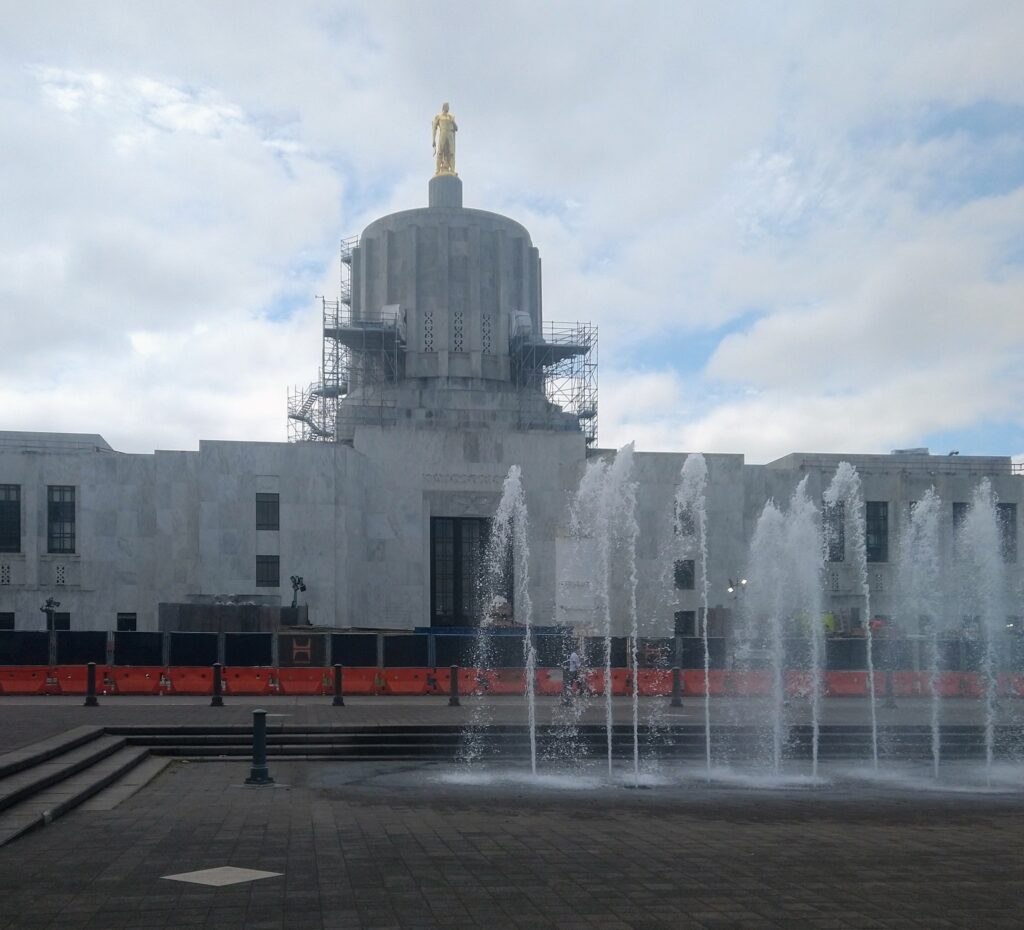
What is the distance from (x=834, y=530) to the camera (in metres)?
52.9

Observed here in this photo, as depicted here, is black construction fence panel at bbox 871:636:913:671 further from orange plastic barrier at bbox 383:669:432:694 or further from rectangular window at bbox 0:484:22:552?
rectangular window at bbox 0:484:22:552

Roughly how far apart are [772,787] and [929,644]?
2160 cm

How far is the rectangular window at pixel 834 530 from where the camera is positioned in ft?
173

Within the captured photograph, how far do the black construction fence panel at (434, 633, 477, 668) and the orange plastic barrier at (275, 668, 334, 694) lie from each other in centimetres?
364

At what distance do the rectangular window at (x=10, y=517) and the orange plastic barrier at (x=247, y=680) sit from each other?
2207 centimetres

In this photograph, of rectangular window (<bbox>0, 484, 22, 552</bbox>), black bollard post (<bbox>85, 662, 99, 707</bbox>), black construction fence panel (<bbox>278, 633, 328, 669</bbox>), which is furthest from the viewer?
rectangular window (<bbox>0, 484, 22, 552</bbox>)

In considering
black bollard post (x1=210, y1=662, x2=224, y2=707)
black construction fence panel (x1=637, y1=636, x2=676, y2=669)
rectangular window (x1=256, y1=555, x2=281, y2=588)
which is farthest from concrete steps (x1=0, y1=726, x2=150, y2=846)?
rectangular window (x1=256, y1=555, x2=281, y2=588)

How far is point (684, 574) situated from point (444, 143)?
2588 centimetres

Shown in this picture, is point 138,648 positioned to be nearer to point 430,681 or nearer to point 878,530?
point 430,681

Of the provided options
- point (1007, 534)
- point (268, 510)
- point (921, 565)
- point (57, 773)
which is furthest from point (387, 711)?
point (1007, 534)

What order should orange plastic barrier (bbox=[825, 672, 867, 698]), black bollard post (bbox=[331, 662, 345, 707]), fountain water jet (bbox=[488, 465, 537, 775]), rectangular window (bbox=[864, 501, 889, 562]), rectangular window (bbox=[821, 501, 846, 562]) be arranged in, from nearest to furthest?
black bollard post (bbox=[331, 662, 345, 707]), orange plastic barrier (bbox=[825, 672, 867, 698]), fountain water jet (bbox=[488, 465, 537, 775]), rectangular window (bbox=[821, 501, 846, 562]), rectangular window (bbox=[864, 501, 889, 562])

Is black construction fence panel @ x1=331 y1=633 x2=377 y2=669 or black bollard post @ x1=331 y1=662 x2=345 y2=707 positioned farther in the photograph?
black construction fence panel @ x1=331 y1=633 x2=377 y2=669

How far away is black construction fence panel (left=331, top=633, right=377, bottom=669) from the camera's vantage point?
31.8 metres

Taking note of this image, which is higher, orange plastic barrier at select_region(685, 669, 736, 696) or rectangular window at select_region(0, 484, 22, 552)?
rectangular window at select_region(0, 484, 22, 552)
